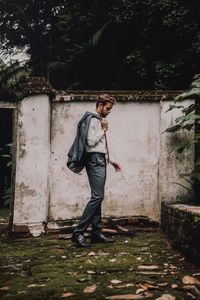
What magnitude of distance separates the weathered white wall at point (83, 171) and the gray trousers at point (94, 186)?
981 mm

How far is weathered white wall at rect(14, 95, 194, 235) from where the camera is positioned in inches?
227

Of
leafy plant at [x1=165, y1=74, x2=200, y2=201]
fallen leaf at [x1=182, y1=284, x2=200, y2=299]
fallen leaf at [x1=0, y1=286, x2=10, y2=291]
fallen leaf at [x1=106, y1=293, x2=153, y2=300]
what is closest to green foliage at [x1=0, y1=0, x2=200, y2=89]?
leafy plant at [x1=165, y1=74, x2=200, y2=201]

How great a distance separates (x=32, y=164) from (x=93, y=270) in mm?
2355

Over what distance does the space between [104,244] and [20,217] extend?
139 centimetres

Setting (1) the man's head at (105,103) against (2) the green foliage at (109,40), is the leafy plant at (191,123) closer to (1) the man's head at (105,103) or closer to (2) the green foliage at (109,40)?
(1) the man's head at (105,103)

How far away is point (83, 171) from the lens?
5.97m

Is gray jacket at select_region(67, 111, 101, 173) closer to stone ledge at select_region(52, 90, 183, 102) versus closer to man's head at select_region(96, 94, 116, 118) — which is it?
man's head at select_region(96, 94, 116, 118)

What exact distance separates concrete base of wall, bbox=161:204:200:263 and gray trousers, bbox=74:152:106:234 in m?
0.93

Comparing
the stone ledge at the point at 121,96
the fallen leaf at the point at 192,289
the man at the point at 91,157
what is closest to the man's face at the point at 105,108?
the man at the point at 91,157

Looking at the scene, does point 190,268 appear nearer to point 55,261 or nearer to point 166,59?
point 55,261

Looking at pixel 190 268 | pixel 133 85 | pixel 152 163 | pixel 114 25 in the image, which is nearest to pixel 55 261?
pixel 190 268

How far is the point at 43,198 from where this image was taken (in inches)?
228

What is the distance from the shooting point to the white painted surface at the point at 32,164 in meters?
5.74

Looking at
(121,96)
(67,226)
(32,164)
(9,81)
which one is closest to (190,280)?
(67,226)
